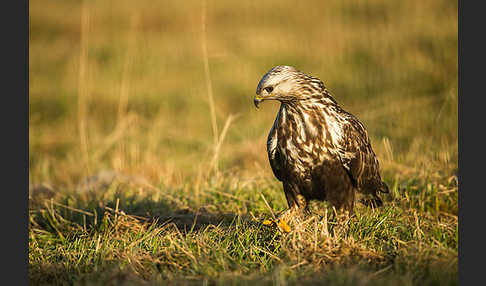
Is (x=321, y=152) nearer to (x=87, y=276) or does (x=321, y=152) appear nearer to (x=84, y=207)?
(x=87, y=276)

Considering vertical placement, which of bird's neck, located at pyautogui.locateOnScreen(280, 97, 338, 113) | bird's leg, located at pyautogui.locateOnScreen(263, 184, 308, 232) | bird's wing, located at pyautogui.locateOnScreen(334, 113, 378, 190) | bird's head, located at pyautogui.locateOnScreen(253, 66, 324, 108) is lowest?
bird's leg, located at pyautogui.locateOnScreen(263, 184, 308, 232)

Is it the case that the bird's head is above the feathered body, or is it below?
above

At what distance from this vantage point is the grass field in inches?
133

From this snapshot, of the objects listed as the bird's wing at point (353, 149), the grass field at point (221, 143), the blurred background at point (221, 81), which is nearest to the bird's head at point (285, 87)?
the bird's wing at point (353, 149)

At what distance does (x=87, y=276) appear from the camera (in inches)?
131

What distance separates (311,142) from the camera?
379 cm

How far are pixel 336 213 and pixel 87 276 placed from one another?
1986mm

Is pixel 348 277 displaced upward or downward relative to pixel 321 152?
downward

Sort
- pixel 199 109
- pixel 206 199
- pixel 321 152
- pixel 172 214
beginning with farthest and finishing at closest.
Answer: pixel 199 109 < pixel 206 199 < pixel 172 214 < pixel 321 152

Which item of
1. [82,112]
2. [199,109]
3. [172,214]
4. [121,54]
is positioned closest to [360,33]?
[199,109]

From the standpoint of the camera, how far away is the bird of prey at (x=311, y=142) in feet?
12.4

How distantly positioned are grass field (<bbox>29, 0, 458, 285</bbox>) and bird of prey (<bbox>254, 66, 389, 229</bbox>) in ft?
1.09

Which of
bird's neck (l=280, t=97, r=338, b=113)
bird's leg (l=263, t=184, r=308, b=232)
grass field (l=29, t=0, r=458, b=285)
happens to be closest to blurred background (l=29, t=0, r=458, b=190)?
grass field (l=29, t=0, r=458, b=285)

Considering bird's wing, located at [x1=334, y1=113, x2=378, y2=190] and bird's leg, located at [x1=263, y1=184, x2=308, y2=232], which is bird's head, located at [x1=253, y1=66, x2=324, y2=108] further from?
bird's leg, located at [x1=263, y1=184, x2=308, y2=232]
